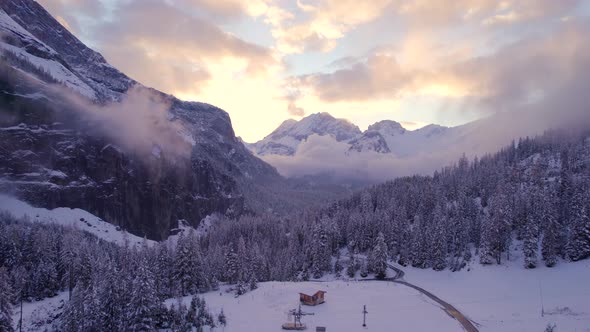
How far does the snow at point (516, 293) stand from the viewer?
62847 mm

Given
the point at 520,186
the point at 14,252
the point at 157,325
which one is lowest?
the point at 157,325

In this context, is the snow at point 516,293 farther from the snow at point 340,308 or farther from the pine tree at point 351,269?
the pine tree at point 351,269

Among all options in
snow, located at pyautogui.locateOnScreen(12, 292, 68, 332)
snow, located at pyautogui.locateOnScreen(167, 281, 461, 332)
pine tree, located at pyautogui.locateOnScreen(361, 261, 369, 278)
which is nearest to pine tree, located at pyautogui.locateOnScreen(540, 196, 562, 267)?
snow, located at pyautogui.locateOnScreen(167, 281, 461, 332)

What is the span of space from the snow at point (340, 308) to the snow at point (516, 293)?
705cm

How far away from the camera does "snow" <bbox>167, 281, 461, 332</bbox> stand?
64938mm

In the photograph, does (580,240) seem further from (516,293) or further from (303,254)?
(303,254)

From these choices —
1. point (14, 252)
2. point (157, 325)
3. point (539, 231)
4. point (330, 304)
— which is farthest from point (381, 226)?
point (14, 252)

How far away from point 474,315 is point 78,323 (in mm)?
59971

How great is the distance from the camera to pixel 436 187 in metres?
184

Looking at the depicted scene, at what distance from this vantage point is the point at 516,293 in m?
85.8

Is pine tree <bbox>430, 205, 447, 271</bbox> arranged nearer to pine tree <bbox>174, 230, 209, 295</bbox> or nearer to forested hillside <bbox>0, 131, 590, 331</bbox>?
forested hillside <bbox>0, 131, 590, 331</bbox>

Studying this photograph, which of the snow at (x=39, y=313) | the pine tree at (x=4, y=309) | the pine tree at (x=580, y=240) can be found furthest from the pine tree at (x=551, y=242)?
the pine tree at (x=4, y=309)

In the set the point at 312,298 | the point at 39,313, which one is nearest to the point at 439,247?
the point at 312,298

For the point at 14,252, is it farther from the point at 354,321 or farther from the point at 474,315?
the point at 474,315
